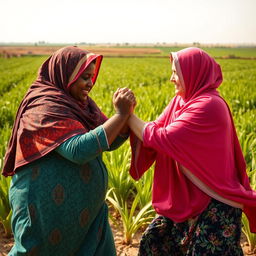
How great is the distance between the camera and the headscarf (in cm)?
159

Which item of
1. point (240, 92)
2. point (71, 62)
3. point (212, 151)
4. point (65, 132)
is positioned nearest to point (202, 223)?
point (212, 151)

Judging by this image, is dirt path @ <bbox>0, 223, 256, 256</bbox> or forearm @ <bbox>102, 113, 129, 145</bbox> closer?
forearm @ <bbox>102, 113, 129, 145</bbox>

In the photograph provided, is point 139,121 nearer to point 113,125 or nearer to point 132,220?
point 113,125

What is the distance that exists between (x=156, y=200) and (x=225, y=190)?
410mm

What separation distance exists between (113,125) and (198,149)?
458 mm

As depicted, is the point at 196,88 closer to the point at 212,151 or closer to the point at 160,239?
the point at 212,151

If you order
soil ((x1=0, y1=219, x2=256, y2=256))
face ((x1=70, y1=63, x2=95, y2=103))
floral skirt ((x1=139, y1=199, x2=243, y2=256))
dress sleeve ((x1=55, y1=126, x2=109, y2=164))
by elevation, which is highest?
face ((x1=70, y1=63, x2=95, y2=103))

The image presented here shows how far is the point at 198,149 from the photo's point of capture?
167 centimetres

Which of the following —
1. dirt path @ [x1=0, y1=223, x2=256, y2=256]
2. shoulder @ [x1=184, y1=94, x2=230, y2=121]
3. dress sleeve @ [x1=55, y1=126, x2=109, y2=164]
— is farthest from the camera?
dirt path @ [x1=0, y1=223, x2=256, y2=256]

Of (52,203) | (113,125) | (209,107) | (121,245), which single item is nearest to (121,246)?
(121,245)

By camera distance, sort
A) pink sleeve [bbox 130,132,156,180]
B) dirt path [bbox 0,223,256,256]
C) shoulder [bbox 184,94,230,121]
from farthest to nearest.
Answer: dirt path [bbox 0,223,256,256], pink sleeve [bbox 130,132,156,180], shoulder [bbox 184,94,230,121]

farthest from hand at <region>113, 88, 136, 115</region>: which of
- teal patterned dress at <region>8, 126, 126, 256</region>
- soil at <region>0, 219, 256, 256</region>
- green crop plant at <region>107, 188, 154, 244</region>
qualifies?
soil at <region>0, 219, 256, 256</region>

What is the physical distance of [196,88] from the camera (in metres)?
1.75

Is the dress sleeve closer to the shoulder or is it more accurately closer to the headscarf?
the headscarf
